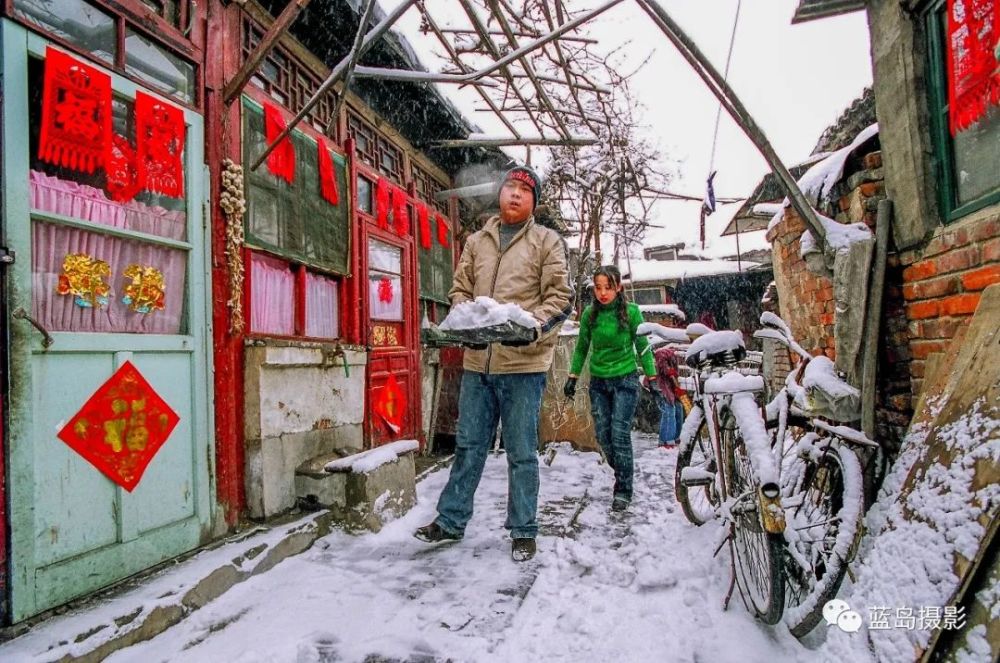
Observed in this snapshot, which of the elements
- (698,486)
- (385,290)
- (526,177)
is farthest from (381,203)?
(698,486)

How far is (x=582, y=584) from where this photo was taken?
→ 2.59 m

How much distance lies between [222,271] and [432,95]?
3.63 meters

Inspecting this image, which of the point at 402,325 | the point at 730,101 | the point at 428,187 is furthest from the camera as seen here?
the point at 428,187

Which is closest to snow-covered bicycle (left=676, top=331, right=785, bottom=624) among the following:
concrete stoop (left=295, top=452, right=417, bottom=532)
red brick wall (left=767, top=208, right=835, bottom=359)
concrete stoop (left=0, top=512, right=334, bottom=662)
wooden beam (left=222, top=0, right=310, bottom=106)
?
red brick wall (left=767, top=208, right=835, bottom=359)

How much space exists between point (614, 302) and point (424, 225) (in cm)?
344

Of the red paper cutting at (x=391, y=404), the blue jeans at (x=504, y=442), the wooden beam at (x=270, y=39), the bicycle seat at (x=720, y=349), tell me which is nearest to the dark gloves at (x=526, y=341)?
the blue jeans at (x=504, y=442)

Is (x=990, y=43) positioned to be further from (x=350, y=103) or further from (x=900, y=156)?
(x=350, y=103)

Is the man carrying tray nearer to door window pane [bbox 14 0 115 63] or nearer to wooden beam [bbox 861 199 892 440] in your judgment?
wooden beam [bbox 861 199 892 440]

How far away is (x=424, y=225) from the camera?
6988 mm

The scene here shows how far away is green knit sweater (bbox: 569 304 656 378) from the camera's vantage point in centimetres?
416

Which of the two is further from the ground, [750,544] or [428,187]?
[428,187]

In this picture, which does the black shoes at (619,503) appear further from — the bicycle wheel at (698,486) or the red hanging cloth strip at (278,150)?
the red hanging cloth strip at (278,150)

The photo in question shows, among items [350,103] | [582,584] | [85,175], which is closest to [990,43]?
[582,584]

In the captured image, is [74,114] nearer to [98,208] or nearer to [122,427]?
[98,208]
